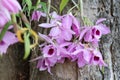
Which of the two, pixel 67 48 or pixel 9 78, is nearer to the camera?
pixel 67 48

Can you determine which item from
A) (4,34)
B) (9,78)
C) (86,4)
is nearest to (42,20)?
(86,4)

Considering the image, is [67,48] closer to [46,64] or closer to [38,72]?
[46,64]

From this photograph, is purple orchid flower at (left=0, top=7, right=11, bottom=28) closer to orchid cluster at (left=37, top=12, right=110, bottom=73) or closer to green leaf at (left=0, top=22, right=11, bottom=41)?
green leaf at (left=0, top=22, right=11, bottom=41)

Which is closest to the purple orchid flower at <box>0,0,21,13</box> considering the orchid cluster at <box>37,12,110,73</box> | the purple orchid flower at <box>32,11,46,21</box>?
the orchid cluster at <box>37,12,110,73</box>

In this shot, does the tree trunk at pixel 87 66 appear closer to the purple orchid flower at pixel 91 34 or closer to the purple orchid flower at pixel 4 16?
the purple orchid flower at pixel 91 34

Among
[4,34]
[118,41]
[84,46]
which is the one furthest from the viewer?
[118,41]

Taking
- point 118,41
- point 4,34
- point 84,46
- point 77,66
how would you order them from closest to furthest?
point 4,34
point 84,46
point 77,66
point 118,41

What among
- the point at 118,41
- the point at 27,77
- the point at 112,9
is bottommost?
the point at 27,77
